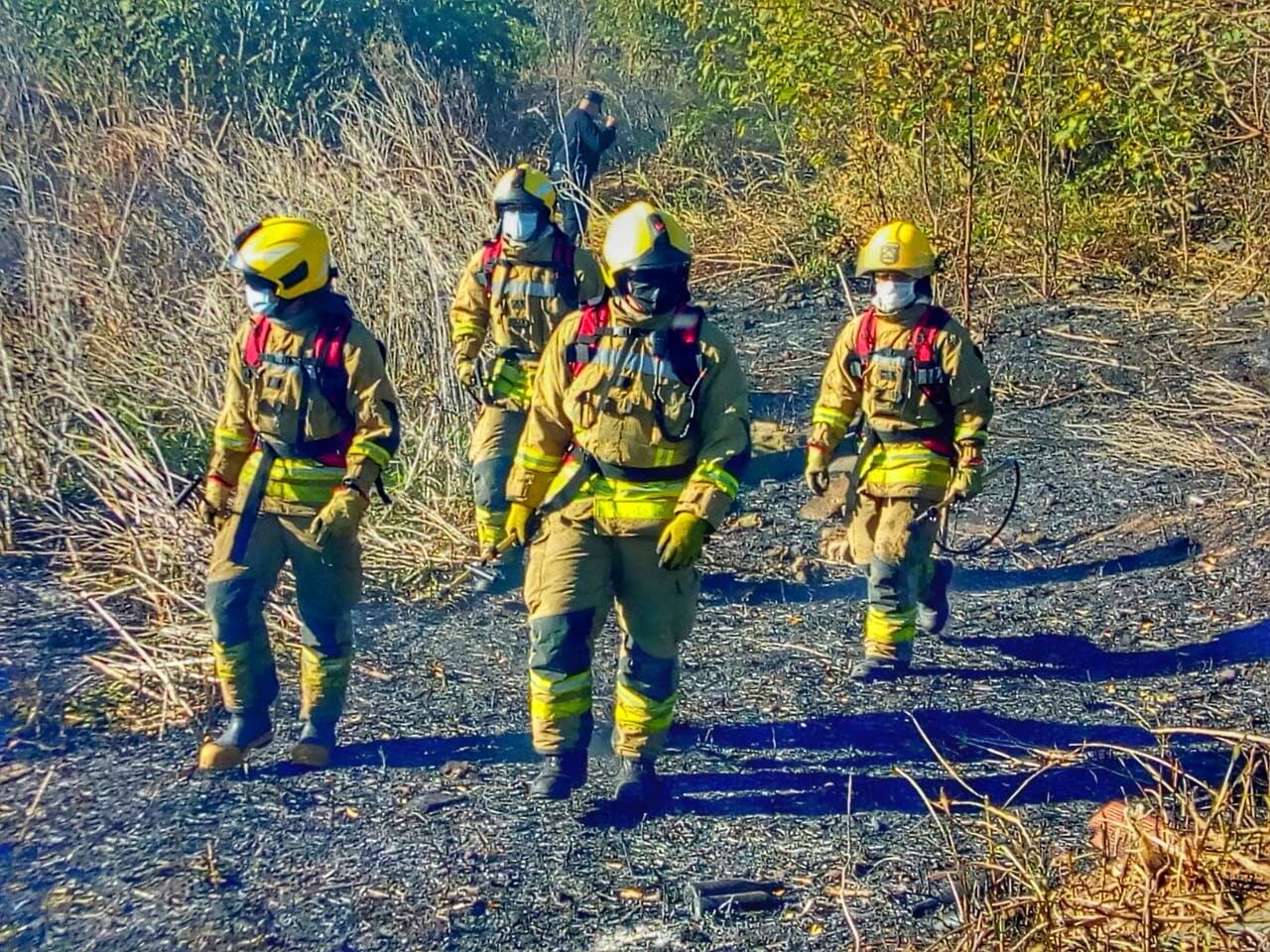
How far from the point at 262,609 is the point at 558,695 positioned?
1.07m

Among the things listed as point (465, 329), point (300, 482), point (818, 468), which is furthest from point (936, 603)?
point (300, 482)

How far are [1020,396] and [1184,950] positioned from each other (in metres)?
6.86

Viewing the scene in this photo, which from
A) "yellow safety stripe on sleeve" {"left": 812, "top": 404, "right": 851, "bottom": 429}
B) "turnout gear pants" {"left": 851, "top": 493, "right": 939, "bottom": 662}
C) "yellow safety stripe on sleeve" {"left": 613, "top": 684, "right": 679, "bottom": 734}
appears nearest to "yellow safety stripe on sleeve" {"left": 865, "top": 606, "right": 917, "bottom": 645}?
"turnout gear pants" {"left": 851, "top": 493, "right": 939, "bottom": 662}

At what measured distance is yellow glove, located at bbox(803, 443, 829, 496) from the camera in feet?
18.1

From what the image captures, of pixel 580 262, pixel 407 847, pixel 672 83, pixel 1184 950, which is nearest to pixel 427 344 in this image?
pixel 580 262

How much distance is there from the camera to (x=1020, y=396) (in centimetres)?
944

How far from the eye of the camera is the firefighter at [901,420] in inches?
210

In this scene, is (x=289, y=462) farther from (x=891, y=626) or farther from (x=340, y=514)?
(x=891, y=626)

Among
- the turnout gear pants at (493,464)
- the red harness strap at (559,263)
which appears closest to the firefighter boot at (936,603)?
the turnout gear pants at (493,464)

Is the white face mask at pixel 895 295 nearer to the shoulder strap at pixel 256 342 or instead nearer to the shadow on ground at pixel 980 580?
the shadow on ground at pixel 980 580

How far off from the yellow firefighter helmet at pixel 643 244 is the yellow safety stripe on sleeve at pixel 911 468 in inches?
63.4

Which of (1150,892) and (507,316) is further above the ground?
(507,316)

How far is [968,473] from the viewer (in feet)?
17.8

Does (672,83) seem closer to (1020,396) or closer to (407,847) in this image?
(1020,396)
